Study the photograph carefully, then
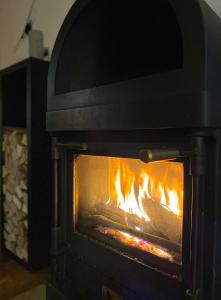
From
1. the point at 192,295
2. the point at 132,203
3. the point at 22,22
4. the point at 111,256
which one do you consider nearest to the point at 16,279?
the point at 111,256

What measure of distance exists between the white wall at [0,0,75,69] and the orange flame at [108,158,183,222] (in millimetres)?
963

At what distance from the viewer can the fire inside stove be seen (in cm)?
77

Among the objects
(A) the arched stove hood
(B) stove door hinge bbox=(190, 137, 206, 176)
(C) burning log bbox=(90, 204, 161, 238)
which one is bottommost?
(C) burning log bbox=(90, 204, 161, 238)

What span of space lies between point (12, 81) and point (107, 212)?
114 centimetres

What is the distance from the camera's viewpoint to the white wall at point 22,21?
1401 mm

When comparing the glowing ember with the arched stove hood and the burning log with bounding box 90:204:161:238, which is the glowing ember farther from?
the arched stove hood

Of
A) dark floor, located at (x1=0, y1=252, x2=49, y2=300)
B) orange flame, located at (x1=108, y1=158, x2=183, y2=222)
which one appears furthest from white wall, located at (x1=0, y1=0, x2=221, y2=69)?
dark floor, located at (x1=0, y1=252, x2=49, y2=300)

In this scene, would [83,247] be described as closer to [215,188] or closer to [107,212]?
[107,212]

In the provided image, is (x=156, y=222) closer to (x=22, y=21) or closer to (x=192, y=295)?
(x=192, y=295)

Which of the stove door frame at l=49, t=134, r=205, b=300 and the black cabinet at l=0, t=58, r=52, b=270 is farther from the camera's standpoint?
the black cabinet at l=0, t=58, r=52, b=270

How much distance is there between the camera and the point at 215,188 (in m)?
0.63

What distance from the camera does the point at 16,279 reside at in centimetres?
137

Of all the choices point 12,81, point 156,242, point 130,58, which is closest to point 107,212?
point 156,242

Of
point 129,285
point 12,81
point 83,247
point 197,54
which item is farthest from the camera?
point 12,81
